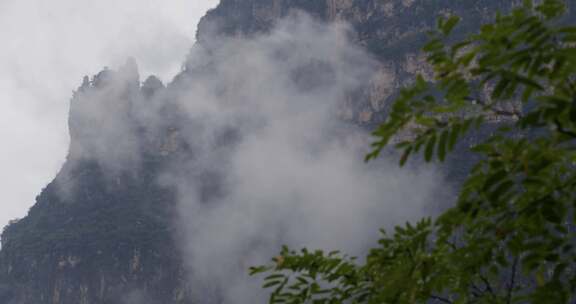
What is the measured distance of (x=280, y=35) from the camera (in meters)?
137

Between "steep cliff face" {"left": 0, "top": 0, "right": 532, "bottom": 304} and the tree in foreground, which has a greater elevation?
"steep cliff face" {"left": 0, "top": 0, "right": 532, "bottom": 304}

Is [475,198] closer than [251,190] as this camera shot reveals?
Yes

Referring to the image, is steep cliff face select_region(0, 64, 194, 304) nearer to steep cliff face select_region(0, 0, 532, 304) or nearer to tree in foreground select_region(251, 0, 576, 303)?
steep cliff face select_region(0, 0, 532, 304)

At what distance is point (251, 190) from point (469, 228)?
129 metres

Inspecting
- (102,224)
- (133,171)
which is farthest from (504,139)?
(133,171)

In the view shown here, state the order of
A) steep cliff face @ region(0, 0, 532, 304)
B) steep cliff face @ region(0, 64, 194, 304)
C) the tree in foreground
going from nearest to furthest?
1. the tree in foreground
2. steep cliff face @ region(0, 0, 532, 304)
3. steep cliff face @ region(0, 64, 194, 304)

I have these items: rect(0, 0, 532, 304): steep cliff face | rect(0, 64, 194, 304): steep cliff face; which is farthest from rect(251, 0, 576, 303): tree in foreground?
rect(0, 64, 194, 304): steep cliff face

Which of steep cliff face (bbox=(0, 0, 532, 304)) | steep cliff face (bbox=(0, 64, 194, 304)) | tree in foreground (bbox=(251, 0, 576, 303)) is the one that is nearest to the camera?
tree in foreground (bbox=(251, 0, 576, 303))

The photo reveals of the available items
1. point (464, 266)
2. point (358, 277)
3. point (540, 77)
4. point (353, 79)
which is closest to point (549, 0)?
point (540, 77)

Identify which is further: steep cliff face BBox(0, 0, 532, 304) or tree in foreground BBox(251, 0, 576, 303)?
steep cliff face BBox(0, 0, 532, 304)

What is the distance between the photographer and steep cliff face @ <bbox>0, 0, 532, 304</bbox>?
113 metres

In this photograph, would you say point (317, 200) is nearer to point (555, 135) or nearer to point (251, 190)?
point (251, 190)

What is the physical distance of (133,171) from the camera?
137 m

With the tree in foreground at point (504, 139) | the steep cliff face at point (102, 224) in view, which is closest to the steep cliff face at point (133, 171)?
the steep cliff face at point (102, 224)
